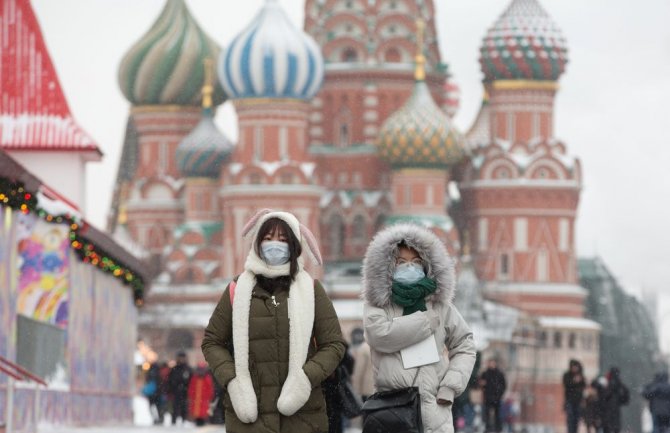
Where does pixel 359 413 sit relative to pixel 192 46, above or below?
below

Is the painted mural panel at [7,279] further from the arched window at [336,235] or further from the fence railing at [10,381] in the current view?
the arched window at [336,235]

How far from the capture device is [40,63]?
92.8ft

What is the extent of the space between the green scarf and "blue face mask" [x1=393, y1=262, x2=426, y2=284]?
16 millimetres

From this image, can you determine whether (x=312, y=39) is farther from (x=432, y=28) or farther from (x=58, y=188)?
(x=58, y=188)

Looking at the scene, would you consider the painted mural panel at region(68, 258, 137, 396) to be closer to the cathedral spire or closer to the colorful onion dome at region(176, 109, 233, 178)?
the cathedral spire

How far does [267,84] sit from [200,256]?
234 inches

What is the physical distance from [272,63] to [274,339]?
6161cm

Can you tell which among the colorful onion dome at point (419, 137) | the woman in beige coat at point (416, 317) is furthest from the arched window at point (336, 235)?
the woman in beige coat at point (416, 317)

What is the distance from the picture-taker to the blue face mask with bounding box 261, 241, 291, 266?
35.1 ft

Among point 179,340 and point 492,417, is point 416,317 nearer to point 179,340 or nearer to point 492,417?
point 492,417

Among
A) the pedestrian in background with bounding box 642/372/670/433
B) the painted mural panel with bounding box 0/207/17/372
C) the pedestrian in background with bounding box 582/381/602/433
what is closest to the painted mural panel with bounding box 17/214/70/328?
the painted mural panel with bounding box 0/207/17/372

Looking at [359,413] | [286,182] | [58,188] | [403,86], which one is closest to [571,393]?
[58,188]

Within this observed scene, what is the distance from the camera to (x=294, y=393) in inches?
415

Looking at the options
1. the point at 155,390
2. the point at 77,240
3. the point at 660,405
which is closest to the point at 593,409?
the point at 660,405
